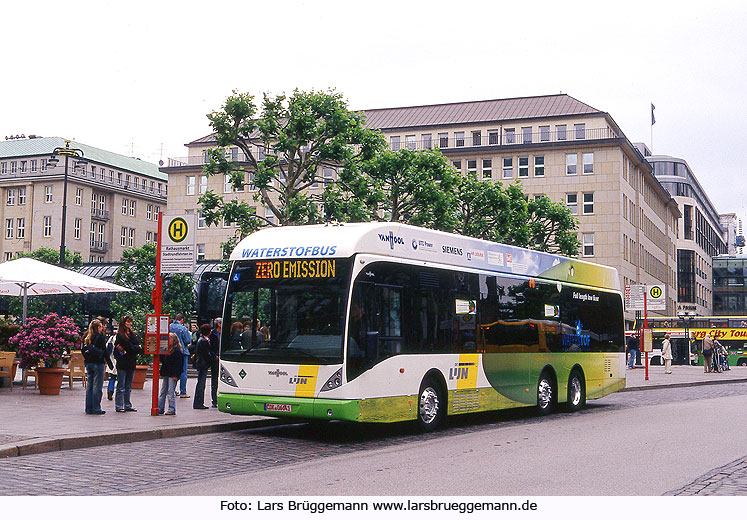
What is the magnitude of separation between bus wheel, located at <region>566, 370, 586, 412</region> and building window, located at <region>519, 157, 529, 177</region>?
64203 millimetres

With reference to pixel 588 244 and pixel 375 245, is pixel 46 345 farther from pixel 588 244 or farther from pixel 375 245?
pixel 588 244

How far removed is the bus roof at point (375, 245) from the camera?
13945 mm

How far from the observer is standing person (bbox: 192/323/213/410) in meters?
17.8

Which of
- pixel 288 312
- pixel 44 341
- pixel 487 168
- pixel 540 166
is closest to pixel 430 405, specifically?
pixel 288 312

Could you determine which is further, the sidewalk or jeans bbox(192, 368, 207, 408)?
jeans bbox(192, 368, 207, 408)

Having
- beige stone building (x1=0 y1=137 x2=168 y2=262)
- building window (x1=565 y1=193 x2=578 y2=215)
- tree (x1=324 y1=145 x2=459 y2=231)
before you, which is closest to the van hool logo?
tree (x1=324 y1=145 x2=459 y2=231)

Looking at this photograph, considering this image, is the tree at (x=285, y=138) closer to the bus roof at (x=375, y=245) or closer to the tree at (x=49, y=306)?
the bus roof at (x=375, y=245)

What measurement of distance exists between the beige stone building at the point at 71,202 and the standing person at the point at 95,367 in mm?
94750

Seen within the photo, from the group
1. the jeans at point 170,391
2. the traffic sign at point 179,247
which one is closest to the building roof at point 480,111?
the traffic sign at point 179,247

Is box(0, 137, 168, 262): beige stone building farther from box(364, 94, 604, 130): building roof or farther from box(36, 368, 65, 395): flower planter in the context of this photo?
box(36, 368, 65, 395): flower planter

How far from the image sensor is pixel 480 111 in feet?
290

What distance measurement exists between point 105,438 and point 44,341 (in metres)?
8.17

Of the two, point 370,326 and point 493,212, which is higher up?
point 493,212
